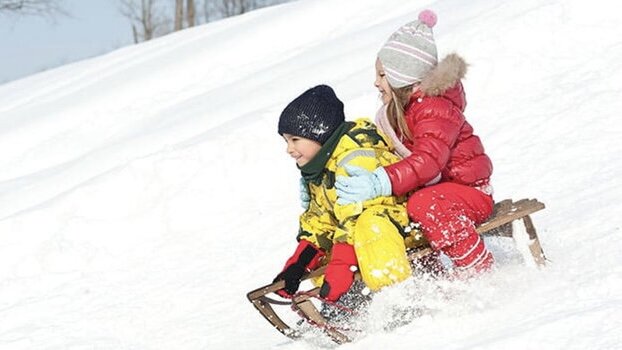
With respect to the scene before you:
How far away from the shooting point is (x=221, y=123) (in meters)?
8.27

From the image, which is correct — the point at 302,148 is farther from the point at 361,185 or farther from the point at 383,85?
the point at 383,85

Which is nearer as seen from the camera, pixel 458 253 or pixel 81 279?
pixel 458 253

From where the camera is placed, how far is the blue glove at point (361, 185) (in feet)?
12.5

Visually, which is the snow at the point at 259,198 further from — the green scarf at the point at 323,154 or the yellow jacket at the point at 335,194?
the green scarf at the point at 323,154

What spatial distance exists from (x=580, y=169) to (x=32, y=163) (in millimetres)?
5315

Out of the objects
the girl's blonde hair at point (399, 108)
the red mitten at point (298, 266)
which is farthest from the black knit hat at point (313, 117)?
the red mitten at point (298, 266)

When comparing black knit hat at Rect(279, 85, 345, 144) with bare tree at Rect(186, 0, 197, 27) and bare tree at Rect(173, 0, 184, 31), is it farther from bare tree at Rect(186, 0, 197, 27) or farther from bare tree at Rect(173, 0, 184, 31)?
bare tree at Rect(186, 0, 197, 27)

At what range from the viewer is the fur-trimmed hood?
4.07 metres

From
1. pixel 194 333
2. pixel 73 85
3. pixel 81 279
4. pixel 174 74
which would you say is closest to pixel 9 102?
pixel 73 85

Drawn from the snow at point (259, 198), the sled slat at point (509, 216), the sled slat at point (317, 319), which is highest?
the sled slat at point (509, 216)

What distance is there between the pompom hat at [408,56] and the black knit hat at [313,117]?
0.29 meters

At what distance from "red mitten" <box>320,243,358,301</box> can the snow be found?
0.17 meters

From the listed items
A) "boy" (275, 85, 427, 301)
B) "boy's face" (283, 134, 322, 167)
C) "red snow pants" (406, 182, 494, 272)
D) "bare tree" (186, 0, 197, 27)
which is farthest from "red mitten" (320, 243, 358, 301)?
"bare tree" (186, 0, 197, 27)

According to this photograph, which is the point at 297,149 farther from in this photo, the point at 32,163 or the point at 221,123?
the point at 32,163
